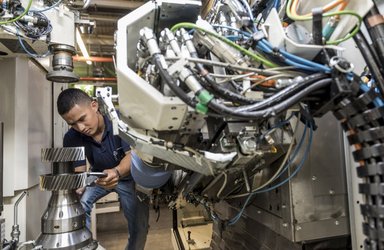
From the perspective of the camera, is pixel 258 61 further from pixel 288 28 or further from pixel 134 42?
pixel 134 42

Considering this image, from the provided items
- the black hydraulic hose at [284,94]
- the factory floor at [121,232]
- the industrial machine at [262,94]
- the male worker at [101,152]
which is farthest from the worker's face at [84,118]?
the factory floor at [121,232]

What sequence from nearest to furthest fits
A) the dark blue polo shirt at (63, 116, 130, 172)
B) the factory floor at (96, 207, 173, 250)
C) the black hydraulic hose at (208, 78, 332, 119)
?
1. the black hydraulic hose at (208, 78, 332, 119)
2. the dark blue polo shirt at (63, 116, 130, 172)
3. the factory floor at (96, 207, 173, 250)

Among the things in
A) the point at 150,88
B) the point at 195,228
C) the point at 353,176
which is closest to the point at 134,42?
the point at 150,88

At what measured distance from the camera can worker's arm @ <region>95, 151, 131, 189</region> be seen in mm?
1607

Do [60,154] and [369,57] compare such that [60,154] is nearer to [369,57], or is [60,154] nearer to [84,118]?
[84,118]

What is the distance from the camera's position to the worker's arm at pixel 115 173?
5.27 ft

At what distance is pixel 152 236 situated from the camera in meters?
3.36

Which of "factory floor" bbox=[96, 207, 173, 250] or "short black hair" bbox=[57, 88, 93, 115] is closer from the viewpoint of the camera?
"short black hair" bbox=[57, 88, 93, 115]

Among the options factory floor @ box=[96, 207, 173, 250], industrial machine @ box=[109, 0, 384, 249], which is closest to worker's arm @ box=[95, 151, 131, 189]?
industrial machine @ box=[109, 0, 384, 249]

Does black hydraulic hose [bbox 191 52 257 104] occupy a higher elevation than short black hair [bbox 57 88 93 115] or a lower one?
lower

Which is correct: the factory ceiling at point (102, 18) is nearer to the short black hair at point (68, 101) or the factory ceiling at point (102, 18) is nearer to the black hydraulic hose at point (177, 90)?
the short black hair at point (68, 101)

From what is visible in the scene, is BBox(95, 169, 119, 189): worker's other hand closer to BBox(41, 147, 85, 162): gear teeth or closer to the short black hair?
the short black hair

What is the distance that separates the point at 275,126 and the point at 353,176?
0.43 meters

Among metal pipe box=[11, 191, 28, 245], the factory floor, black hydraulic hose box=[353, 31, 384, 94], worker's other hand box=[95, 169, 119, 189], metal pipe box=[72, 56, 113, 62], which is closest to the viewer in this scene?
black hydraulic hose box=[353, 31, 384, 94]
